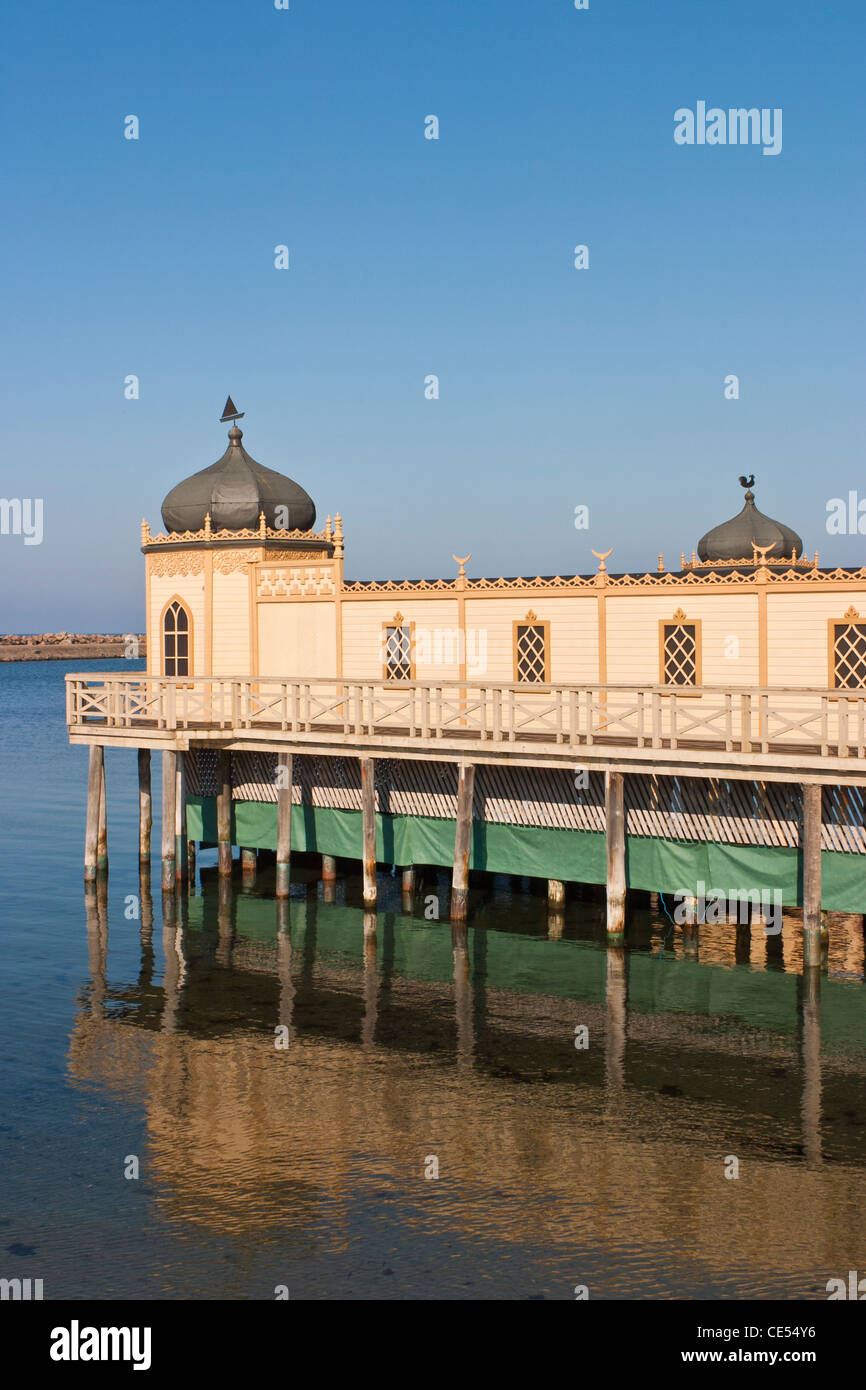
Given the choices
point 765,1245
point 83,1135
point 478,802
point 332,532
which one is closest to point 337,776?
point 478,802

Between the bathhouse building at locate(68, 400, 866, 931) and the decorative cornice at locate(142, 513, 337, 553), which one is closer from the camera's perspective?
the bathhouse building at locate(68, 400, 866, 931)

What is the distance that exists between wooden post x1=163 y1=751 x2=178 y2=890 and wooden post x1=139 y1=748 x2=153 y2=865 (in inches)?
165

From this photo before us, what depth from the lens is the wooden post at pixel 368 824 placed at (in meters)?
29.0

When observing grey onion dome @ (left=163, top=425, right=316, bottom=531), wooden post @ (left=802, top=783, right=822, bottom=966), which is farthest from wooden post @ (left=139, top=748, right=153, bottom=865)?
wooden post @ (left=802, top=783, right=822, bottom=966)

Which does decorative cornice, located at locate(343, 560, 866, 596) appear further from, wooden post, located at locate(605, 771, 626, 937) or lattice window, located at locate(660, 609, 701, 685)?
wooden post, located at locate(605, 771, 626, 937)

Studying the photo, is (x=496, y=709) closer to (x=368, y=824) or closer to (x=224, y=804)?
(x=368, y=824)

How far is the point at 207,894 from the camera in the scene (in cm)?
3247

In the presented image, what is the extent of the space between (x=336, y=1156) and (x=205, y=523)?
19.5m

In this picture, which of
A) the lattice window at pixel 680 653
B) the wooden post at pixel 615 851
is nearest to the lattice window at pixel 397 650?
the lattice window at pixel 680 653

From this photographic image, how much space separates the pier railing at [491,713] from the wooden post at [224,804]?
5.42ft

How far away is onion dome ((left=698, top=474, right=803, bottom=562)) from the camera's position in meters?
36.2
